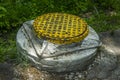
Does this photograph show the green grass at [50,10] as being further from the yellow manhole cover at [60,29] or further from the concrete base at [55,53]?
the yellow manhole cover at [60,29]

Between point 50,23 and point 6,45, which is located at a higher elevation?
point 50,23

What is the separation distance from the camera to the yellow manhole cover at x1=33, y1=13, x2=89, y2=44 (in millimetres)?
4648

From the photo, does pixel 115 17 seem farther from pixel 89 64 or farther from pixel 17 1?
pixel 17 1

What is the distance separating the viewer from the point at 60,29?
4855 mm

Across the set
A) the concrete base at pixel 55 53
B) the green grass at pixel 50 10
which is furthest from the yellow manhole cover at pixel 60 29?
the green grass at pixel 50 10

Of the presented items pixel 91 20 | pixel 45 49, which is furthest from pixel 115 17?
pixel 45 49

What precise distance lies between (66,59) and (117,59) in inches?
49.5

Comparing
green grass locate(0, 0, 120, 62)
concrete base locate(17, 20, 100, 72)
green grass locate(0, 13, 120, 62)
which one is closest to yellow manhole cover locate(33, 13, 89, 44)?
concrete base locate(17, 20, 100, 72)

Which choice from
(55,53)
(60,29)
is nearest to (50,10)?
(60,29)

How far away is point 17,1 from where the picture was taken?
696 cm

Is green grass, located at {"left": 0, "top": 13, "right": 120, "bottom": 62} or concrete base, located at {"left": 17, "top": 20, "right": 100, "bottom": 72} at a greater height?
concrete base, located at {"left": 17, "top": 20, "right": 100, "bottom": 72}

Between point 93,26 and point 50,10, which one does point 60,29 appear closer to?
point 93,26

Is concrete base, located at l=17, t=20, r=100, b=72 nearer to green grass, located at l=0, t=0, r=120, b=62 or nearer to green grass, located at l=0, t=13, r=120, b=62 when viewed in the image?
green grass, located at l=0, t=13, r=120, b=62

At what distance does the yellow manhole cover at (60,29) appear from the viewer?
4.65m
